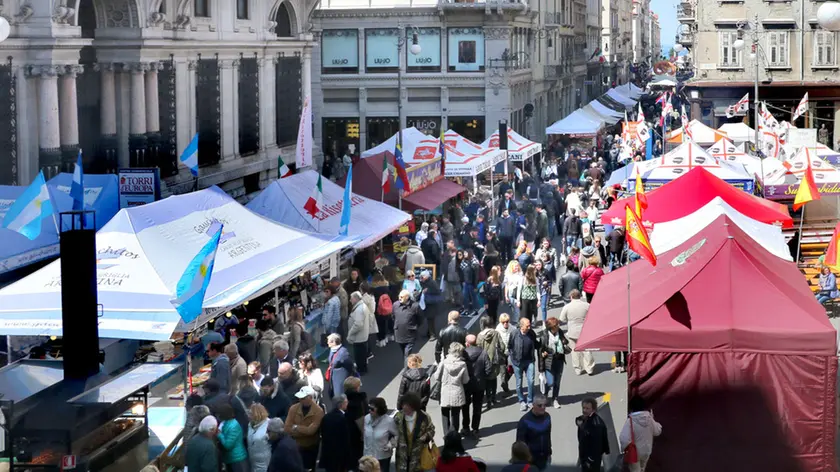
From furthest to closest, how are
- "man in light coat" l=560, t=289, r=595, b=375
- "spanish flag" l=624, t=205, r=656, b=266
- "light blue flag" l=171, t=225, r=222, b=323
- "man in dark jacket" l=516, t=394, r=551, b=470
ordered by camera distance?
1. "man in light coat" l=560, t=289, r=595, b=375
2. "light blue flag" l=171, t=225, r=222, b=323
3. "spanish flag" l=624, t=205, r=656, b=266
4. "man in dark jacket" l=516, t=394, r=551, b=470

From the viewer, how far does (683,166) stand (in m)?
27.2

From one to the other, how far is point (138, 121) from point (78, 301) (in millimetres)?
14940

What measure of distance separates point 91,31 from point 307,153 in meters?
5.66

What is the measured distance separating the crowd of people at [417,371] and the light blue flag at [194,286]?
0.88 m

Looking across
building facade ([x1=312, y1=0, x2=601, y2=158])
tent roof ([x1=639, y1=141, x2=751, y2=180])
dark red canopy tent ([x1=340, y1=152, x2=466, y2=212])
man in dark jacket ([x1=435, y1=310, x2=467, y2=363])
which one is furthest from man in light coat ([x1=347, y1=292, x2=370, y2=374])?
building facade ([x1=312, y1=0, x2=601, y2=158])

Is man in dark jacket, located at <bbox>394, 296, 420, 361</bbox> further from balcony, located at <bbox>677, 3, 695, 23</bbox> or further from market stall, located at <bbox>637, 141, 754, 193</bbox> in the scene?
balcony, located at <bbox>677, 3, 695, 23</bbox>

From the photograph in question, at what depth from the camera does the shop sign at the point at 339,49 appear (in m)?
49.3

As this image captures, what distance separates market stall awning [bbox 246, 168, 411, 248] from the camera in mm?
21453

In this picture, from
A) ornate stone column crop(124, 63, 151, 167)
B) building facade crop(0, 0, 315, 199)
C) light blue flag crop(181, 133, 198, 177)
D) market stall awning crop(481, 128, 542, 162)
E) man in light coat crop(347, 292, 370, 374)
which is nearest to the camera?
man in light coat crop(347, 292, 370, 374)

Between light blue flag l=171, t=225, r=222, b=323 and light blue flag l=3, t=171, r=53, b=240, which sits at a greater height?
light blue flag l=3, t=171, r=53, b=240

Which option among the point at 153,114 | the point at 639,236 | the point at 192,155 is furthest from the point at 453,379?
the point at 153,114

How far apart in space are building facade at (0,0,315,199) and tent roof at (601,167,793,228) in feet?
34.3

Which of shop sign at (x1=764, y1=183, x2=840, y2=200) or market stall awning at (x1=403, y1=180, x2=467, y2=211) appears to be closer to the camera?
shop sign at (x1=764, y1=183, x2=840, y2=200)

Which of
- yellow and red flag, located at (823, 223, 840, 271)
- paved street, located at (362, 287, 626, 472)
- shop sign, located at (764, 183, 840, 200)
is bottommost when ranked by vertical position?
paved street, located at (362, 287, 626, 472)
